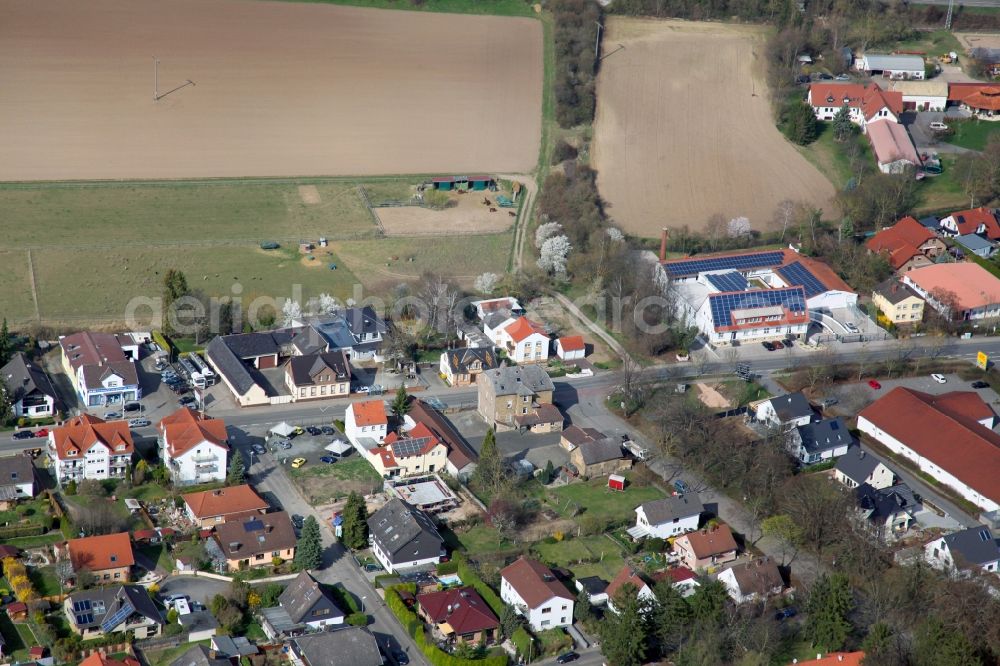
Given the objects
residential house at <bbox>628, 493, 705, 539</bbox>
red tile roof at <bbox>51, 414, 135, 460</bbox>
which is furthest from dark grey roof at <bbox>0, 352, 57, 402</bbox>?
residential house at <bbox>628, 493, 705, 539</bbox>

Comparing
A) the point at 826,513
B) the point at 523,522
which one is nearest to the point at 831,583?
the point at 826,513

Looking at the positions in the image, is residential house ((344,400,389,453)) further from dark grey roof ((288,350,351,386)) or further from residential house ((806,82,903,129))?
residential house ((806,82,903,129))

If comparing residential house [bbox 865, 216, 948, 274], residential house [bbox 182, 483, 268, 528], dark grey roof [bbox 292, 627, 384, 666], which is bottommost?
dark grey roof [bbox 292, 627, 384, 666]

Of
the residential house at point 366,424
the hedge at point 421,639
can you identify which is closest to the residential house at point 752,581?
the hedge at point 421,639

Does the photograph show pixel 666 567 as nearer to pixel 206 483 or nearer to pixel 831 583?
pixel 831 583

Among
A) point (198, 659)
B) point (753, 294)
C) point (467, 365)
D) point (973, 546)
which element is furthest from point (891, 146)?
point (198, 659)
